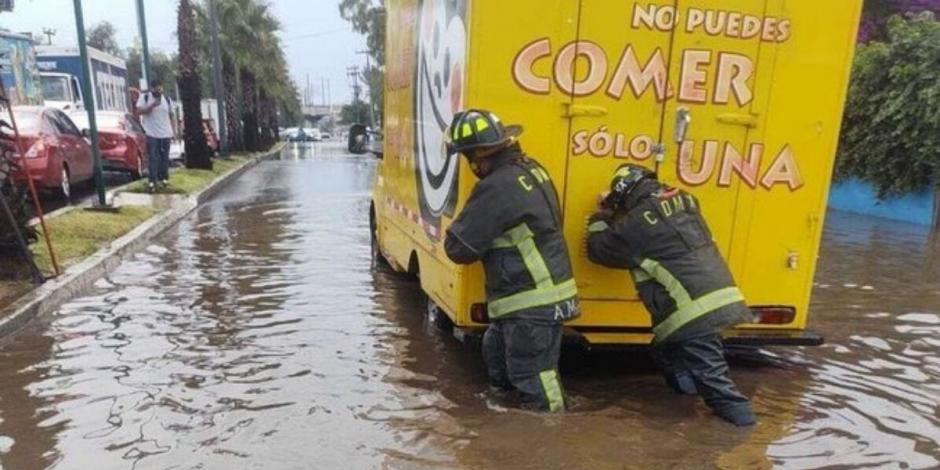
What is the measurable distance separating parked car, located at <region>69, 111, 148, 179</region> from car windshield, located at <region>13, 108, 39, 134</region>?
268 centimetres

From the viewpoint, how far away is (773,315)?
4.96 m

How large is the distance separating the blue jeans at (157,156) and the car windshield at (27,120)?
1.95m

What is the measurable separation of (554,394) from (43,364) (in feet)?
10.9

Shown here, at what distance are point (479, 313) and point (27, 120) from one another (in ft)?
33.0

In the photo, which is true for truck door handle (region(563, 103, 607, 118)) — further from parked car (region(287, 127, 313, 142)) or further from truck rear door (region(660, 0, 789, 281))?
→ parked car (region(287, 127, 313, 142))

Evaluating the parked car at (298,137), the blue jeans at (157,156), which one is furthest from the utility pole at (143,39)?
the parked car at (298,137)

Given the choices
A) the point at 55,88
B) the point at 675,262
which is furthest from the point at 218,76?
the point at 675,262

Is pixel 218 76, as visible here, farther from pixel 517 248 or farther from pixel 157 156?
pixel 517 248

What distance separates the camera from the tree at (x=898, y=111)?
13.7 m

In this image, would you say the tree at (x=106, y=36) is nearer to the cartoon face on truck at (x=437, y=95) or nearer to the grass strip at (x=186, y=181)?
the grass strip at (x=186, y=181)

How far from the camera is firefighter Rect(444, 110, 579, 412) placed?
4.21 m

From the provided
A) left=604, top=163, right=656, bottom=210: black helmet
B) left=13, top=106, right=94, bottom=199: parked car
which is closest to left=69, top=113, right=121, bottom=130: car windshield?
left=13, top=106, right=94, bottom=199: parked car

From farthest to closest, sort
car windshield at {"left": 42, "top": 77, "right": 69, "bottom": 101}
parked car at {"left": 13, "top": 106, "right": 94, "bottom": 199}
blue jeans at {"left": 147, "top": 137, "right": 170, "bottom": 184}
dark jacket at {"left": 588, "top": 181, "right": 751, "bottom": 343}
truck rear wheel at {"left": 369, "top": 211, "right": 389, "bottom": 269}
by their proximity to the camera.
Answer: car windshield at {"left": 42, "top": 77, "right": 69, "bottom": 101}, blue jeans at {"left": 147, "top": 137, "right": 170, "bottom": 184}, parked car at {"left": 13, "top": 106, "right": 94, "bottom": 199}, truck rear wheel at {"left": 369, "top": 211, "right": 389, "bottom": 269}, dark jacket at {"left": 588, "top": 181, "right": 751, "bottom": 343}

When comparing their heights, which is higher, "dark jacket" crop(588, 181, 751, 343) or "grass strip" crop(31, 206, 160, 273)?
"dark jacket" crop(588, 181, 751, 343)
